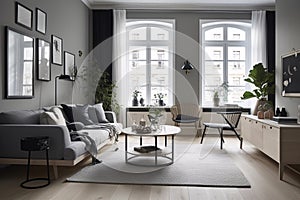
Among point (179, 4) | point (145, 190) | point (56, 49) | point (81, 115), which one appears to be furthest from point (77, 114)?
point (179, 4)

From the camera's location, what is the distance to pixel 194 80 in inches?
305

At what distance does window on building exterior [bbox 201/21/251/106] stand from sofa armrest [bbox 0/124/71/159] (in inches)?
193

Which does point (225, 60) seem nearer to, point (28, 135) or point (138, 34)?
point (138, 34)

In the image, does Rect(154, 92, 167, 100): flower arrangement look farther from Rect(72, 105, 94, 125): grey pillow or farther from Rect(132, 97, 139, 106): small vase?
Rect(72, 105, 94, 125): grey pillow

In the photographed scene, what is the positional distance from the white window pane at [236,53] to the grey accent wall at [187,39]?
2.52 ft

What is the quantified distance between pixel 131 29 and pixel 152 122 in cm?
384

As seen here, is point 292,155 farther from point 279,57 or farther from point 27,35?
point 27,35

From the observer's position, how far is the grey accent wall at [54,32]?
411 centimetres

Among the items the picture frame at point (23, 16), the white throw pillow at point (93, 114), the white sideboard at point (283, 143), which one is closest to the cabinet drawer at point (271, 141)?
the white sideboard at point (283, 143)

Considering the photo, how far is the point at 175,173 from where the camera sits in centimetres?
404


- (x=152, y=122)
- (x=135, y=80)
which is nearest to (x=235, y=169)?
(x=152, y=122)

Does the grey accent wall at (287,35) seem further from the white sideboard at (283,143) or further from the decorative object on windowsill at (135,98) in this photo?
the decorative object on windowsill at (135,98)

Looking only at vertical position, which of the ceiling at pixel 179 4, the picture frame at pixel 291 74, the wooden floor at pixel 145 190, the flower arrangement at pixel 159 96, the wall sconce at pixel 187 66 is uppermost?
the ceiling at pixel 179 4

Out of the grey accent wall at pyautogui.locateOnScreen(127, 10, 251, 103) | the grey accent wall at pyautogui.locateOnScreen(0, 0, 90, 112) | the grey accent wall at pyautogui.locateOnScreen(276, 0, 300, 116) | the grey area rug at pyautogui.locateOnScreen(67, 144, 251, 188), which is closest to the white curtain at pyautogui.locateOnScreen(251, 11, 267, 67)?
the grey accent wall at pyautogui.locateOnScreen(127, 10, 251, 103)
